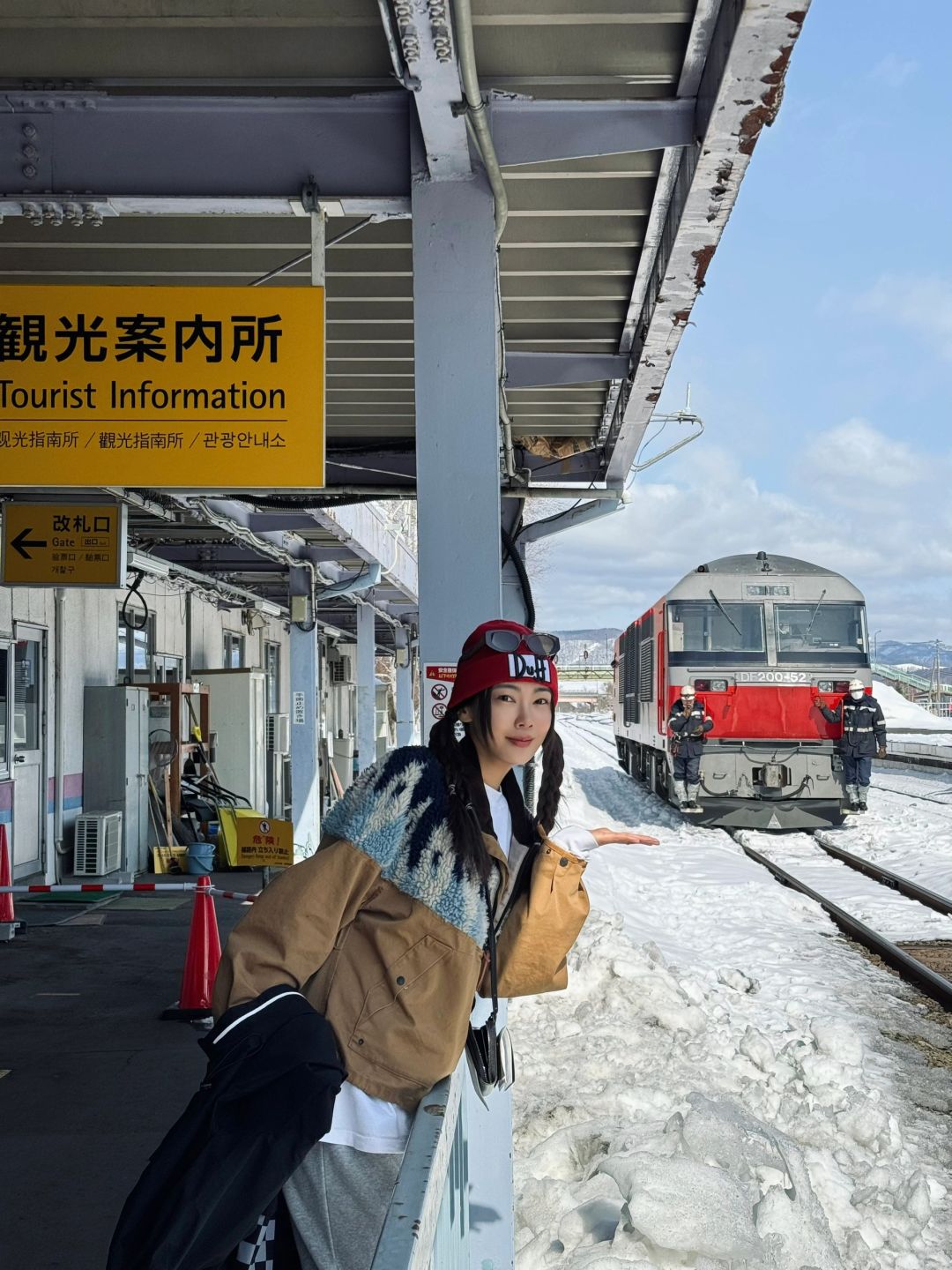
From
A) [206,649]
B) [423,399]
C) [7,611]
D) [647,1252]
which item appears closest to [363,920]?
[647,1252]

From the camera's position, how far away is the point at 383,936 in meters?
2.49

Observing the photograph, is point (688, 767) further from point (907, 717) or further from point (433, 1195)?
point (907, 717)

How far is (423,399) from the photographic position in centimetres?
489

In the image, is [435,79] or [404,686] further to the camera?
[404,686]

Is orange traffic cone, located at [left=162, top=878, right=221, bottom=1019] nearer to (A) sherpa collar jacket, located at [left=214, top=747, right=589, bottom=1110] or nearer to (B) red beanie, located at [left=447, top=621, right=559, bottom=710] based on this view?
(B) red beanie, located at [left=447, top=621, right=559, bottom=710]

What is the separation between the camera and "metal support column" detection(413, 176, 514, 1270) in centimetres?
484

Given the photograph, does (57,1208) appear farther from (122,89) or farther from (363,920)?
(122,89)

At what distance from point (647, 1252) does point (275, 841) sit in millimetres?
10486

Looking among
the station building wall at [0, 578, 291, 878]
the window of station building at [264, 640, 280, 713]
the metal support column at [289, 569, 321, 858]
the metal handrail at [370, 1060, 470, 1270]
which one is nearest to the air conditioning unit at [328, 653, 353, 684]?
the window of station building at [264, 640, 280, 713]

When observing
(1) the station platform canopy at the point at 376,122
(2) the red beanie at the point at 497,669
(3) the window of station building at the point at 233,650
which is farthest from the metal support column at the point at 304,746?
(2) the red beanie at the point at 497,669

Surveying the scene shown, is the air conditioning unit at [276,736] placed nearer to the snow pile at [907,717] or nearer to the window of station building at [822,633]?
the window of station building at [822,633]

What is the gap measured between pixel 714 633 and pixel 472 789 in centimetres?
1534

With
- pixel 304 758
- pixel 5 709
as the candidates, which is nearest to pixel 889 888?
pixel 304 758

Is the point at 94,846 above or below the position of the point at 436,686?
below
